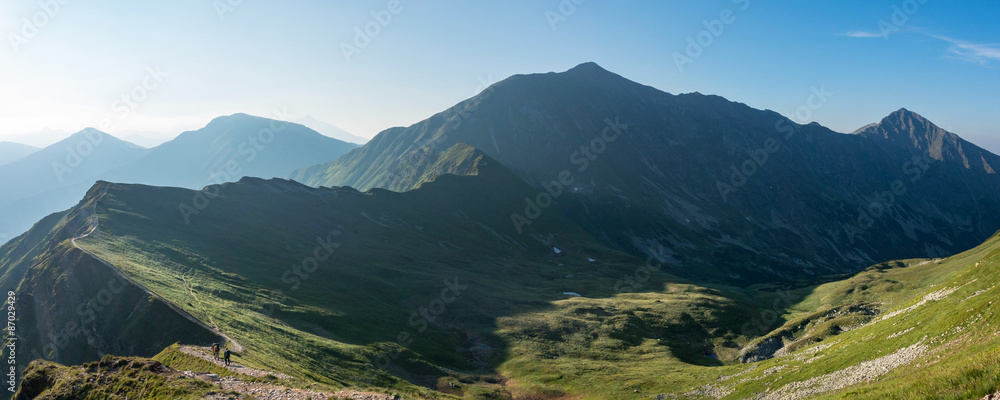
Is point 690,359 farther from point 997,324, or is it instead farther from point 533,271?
point 533,271

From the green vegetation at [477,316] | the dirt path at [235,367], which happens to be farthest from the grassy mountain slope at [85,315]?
the dirt path at [235,367]

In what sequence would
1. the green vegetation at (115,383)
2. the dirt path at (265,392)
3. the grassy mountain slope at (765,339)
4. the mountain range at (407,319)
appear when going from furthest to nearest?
the mountain range at (407,319) < the dirt path at (265,392) < the green vegetation at (115,383) < the grassy mountain slope at (765,339)

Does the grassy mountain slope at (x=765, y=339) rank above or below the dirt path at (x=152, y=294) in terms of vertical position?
below

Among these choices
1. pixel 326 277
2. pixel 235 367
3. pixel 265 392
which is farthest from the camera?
pixel 326 277

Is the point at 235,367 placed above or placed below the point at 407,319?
above

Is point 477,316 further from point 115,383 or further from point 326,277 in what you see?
point 115,383

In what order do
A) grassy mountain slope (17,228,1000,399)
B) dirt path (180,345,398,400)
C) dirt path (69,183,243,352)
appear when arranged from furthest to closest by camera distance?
dirt path (69,183,243,352) < dirt path (180,345,398,400) < grassy mountain slope (17,228,1000,399)

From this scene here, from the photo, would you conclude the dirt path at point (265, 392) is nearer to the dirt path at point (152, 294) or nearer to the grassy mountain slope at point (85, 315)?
the dirt path at point (152, 294)

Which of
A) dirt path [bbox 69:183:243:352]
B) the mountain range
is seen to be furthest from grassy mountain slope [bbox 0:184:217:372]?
dirt path [bbox 69:183:243:352]

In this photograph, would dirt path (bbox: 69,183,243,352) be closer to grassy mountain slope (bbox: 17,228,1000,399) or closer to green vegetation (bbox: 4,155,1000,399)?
green vegetation (bbox: 4,155,1000,399)

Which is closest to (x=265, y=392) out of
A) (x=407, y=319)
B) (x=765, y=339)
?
(x=407, y=319)

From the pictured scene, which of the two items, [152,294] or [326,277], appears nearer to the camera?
[152,294]

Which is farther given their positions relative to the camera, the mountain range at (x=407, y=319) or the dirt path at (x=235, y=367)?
the dirt path at (x=235, y=367)

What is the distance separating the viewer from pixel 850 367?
157 feet
